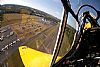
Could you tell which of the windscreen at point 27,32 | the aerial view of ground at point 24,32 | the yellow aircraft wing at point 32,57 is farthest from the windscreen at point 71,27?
the yellow aircraft wing at point 32,57

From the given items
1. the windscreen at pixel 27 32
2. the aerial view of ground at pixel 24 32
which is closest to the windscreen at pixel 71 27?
the aerial view of ground at pixel 24 32

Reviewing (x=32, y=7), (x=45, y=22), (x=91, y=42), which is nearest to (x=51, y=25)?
(x=45, y=22)

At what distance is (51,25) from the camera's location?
3.80 metres

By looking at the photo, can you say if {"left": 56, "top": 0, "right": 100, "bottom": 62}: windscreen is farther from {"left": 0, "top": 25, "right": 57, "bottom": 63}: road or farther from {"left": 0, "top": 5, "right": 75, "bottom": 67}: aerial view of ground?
{"left": 0, "top": 25, "right": 57, "bottom": 63}: road

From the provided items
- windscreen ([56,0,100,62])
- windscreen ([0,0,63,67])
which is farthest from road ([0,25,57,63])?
windscreen ([56,0,100,62])

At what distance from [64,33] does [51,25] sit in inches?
15.4

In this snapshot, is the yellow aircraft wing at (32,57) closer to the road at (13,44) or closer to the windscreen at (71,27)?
the road at (13,44)

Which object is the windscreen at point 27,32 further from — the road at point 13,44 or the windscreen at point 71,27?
the windscreen at point 71,27

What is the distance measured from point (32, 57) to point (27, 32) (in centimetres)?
33

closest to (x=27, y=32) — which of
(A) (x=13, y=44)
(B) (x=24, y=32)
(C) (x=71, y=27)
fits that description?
(B) (x=24, y=32)

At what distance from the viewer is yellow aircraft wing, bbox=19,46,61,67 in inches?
153

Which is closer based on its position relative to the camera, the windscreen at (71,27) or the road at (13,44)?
the windscreen at (71,27)

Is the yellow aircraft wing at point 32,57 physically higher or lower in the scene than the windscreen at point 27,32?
lower

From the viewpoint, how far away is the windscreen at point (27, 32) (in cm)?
379
